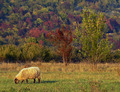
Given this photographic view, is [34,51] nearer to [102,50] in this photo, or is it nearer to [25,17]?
[102,50]

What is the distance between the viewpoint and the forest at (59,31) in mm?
27547

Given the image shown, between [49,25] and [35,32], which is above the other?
[49,25]

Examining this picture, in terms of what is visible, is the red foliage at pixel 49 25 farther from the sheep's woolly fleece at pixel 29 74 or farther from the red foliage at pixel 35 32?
the sheep's woolly fleece at pixel 29 74

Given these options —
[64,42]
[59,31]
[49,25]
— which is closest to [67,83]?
[64,42]

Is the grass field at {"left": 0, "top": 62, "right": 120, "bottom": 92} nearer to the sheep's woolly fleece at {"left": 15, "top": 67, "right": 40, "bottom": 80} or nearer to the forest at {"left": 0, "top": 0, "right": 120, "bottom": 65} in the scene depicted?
the sheep's woolly fleece at {"left": 15, "top": 67, "right": 40, "bottom": 80}

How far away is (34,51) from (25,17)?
80.1 meters

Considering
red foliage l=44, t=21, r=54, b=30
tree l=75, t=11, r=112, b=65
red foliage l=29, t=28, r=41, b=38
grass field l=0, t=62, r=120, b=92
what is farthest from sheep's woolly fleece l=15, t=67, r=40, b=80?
red foliage l=44, t=21, r=54, b=30

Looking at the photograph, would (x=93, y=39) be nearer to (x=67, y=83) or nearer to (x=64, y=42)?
(x=64, y=42)

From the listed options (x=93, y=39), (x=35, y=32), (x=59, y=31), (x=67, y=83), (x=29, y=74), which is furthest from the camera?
(x=35, y=32)

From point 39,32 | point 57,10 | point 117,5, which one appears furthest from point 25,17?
point 117,5

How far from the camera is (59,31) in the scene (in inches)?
1213

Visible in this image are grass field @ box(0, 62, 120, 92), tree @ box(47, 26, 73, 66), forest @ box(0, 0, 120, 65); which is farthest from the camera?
tree @ box(47, 26, 73, 66)

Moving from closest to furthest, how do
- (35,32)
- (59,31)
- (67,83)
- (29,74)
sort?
(29,74) → (67,83) → (59,31) → (35,32)

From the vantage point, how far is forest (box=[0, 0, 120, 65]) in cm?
2755
